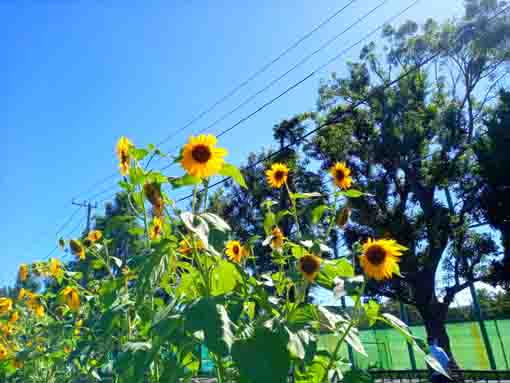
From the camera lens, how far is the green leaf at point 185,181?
3.79ft

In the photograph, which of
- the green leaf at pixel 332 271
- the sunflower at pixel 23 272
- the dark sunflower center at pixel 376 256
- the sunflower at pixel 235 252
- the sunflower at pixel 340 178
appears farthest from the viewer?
the sunflower at pixel 23 272

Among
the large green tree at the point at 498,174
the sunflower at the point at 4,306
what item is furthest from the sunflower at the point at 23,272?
→ the large green tree at the point at 498,174

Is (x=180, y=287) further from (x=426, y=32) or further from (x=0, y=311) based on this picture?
(x=426, y=32)

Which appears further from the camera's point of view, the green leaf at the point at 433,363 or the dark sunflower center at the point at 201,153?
the dark sunflower center at the point at 201,153

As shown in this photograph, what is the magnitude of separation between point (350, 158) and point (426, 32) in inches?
209

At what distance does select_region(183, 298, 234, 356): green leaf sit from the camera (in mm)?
806

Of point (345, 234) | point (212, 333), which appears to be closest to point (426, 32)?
point (345, 234)

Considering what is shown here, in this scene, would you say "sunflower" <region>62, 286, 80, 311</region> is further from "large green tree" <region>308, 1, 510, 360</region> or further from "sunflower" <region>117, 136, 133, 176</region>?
"large green tree" <region>308, 1, 510, 360</region>

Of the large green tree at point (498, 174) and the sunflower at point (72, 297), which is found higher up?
the large green tree at point (498, 174)

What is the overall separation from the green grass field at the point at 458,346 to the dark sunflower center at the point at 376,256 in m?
9.10

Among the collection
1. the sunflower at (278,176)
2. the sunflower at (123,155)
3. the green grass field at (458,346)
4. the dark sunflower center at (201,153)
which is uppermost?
the sunflower at (278,176)

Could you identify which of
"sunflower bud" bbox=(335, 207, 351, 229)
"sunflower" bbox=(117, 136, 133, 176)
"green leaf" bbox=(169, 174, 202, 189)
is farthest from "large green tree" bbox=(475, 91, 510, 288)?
"green leaf" bbox=(169, 174, 202, 189)

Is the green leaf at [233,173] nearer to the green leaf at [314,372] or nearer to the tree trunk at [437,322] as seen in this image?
the green leaf at [314,372]

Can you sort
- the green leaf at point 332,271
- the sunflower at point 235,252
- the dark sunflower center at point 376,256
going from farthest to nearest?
1. the sunflower at point 235,252
2. the dark sunflower center at point 376,256
3. the green leaf at point 332,271
